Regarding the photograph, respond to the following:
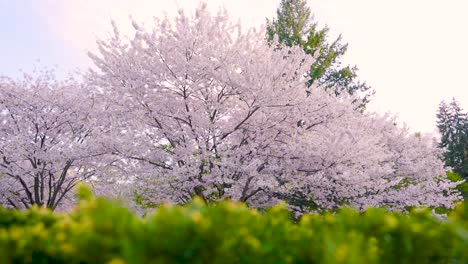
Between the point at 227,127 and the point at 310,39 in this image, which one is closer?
the point at 227,127

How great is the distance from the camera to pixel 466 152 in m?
33.2

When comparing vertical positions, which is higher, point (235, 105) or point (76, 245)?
point (235, 105)

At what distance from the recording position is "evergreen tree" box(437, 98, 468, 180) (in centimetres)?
3269

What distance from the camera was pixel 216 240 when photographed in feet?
7.22

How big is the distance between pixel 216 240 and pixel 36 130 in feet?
48.4

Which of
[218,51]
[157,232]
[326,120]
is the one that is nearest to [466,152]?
[326,120]

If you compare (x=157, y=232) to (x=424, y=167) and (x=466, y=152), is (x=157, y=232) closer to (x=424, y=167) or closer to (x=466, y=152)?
(x=424, y=167)

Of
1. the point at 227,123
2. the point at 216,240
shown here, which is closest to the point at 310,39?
the point at 227,123

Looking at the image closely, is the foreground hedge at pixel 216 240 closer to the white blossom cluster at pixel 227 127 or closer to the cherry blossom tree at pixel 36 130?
the white blossom cluster at pixel 227 127

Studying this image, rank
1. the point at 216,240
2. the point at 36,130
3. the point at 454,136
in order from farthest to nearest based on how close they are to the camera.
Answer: the point at 454,136 → the point at 36,130 → the point at 216,240

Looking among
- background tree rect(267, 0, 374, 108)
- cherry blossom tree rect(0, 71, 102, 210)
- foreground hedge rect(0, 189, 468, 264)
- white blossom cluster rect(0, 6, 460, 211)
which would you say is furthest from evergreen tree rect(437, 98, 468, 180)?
foreground hedge rect(0, 189, 468, 264)

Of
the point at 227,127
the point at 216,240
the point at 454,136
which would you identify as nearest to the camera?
the point at 216,240

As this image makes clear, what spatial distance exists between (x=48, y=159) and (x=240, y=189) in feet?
22.9

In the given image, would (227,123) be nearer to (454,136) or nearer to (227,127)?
(227,127)
